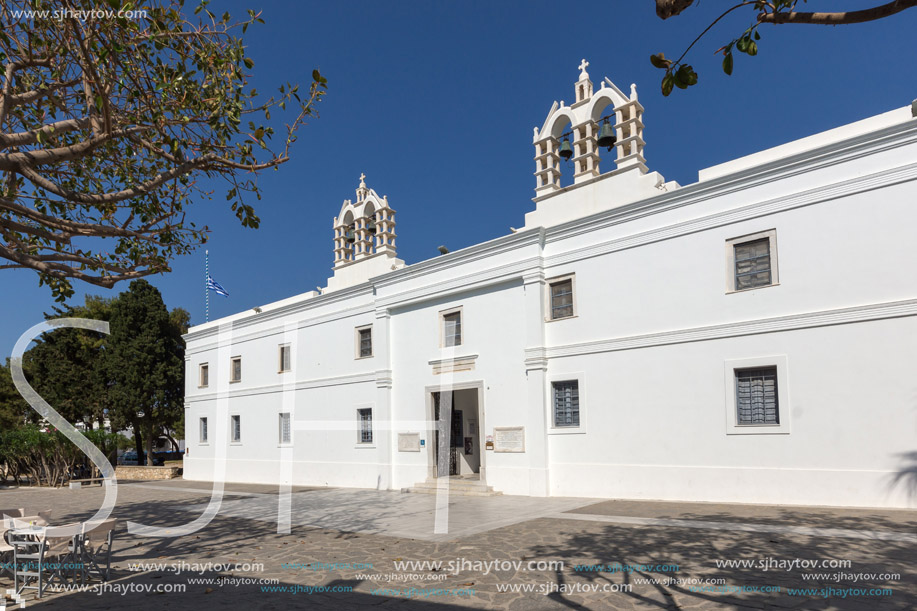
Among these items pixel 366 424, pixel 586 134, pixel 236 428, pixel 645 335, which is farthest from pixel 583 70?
pixel 236 428

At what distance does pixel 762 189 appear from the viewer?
40.8ft

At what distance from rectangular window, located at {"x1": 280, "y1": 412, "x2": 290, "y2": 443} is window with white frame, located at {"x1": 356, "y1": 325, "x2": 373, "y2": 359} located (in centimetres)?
468

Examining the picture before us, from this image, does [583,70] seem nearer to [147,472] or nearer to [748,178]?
[748,178]

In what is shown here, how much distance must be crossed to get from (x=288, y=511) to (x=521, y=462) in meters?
5.67

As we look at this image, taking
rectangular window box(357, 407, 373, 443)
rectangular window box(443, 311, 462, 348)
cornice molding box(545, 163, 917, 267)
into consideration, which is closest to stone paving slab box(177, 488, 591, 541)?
rectangular window box(357, 407, 373, 443)

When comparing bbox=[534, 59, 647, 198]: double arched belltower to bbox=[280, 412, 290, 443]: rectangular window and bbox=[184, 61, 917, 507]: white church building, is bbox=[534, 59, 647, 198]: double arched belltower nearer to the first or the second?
bbox=[184, 61, 917, 507]: white church building

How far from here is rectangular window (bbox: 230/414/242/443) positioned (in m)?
25.2

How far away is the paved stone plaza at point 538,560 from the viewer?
630 cm

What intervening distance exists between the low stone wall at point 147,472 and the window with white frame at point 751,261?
2492 cm

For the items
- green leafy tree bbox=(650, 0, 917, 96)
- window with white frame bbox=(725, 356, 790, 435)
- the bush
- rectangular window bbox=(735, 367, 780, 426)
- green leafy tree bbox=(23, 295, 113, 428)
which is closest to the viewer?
green leafy tree bbox=(650, 0, 917, 96)

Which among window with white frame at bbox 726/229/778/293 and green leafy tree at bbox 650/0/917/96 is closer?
green leafy tree at bbox 650/0/917/96

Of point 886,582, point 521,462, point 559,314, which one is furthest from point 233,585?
point 559,314

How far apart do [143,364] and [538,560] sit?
27.6m

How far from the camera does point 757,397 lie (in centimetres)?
1220
